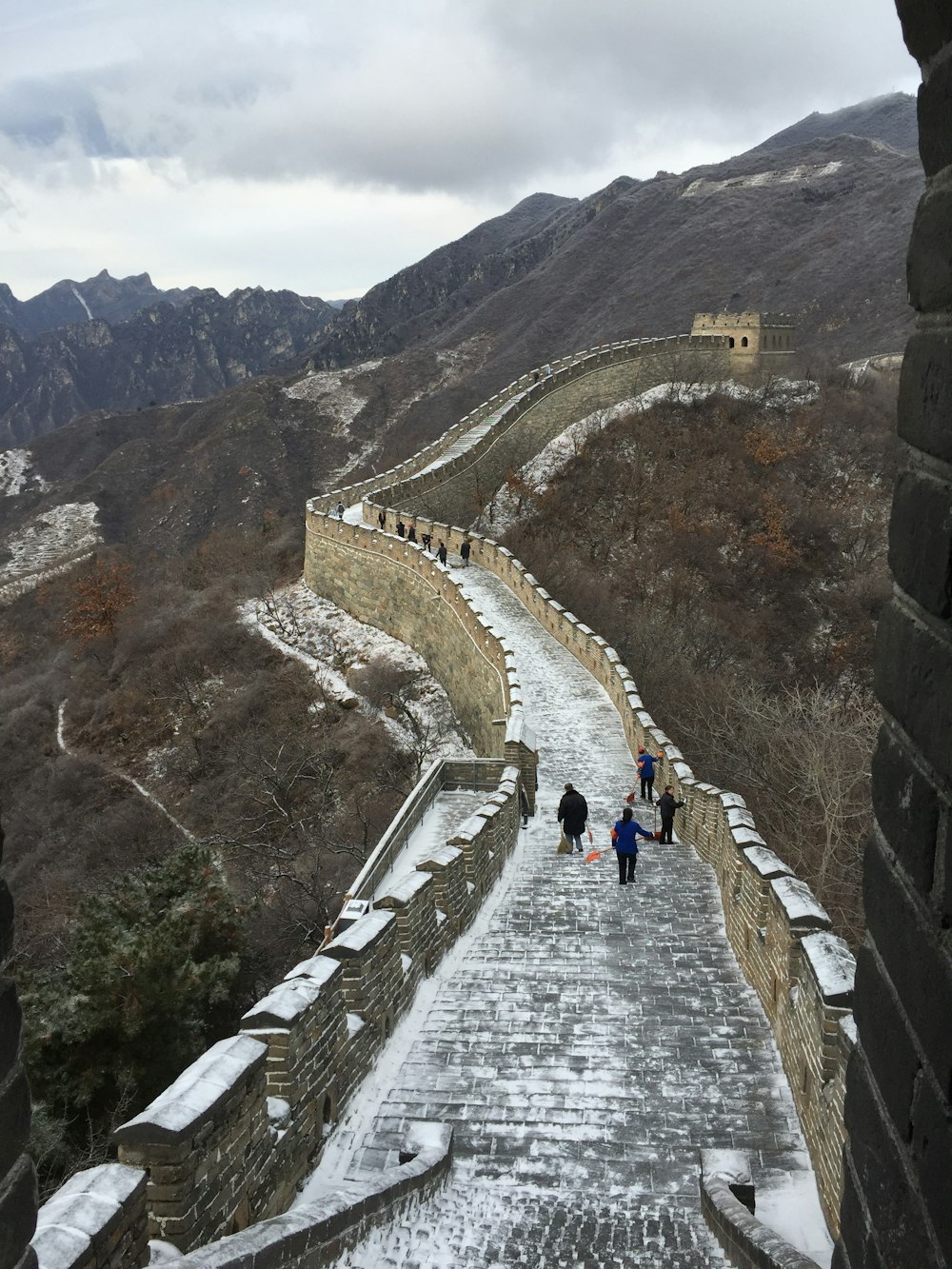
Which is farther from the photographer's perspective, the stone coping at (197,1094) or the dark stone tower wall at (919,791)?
the stone coping at (197,1094)

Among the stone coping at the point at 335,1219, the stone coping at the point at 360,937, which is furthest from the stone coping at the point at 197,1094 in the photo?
the stone coping at the point at 360,937

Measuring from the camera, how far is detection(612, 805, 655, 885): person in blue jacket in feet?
34.1

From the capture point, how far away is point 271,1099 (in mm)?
5168

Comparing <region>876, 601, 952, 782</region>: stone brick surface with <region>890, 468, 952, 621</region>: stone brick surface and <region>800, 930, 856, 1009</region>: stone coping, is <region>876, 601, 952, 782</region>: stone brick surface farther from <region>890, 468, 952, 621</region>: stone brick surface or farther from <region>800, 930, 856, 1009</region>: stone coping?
<region>800, 930, 856, 1009</region>: stone coping

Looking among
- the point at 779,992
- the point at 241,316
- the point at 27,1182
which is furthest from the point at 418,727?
the point at 241,316

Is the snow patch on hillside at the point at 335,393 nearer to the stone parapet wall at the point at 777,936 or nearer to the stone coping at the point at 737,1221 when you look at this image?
the stone parapet wall at the point at 777,936

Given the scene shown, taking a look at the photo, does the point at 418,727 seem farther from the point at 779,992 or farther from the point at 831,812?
the point at 779,992

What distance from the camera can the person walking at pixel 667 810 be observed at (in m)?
11.9

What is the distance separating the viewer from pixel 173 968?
1148 cm

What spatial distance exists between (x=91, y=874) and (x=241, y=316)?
7120 inches

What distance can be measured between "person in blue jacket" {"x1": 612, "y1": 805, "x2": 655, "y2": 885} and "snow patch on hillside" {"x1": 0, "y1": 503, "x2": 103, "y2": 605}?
58.1 meters

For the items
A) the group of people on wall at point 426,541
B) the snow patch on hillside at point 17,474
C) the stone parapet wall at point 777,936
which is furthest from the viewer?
the snow patch on hillside at point 17,474

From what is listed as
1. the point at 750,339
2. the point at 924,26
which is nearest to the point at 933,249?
the point at 924,26

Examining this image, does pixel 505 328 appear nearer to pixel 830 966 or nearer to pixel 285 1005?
pixel 830 966
